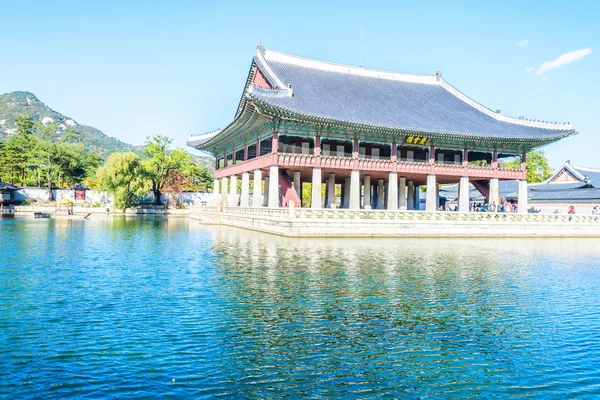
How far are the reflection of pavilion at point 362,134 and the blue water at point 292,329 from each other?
20109 mm

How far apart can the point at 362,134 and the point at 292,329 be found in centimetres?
3318

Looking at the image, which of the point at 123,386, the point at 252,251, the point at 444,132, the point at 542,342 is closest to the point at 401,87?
the point at 444,132

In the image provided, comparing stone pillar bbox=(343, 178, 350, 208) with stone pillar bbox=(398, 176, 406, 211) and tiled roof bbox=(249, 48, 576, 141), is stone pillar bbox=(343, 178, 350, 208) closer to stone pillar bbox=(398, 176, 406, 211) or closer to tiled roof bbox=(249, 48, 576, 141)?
stone pillar bbox=(398, 176, 406, 211)

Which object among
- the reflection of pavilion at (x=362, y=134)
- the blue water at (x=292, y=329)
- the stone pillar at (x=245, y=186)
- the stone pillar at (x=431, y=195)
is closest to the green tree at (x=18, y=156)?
the reflection of pavilion at (x=362, y=134)

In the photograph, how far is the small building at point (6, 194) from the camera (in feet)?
236

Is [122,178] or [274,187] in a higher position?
[122,178]

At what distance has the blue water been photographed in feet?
25.6

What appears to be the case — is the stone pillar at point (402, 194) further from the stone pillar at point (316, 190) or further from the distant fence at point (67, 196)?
the distant fence at point (67, 196)

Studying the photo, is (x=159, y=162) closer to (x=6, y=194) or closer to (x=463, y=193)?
(x=6, y=194)

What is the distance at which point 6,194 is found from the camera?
73938 mm

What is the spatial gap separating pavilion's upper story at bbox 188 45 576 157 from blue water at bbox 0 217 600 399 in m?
20.4

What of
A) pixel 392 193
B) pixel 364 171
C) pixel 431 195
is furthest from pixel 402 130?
pixel 431 195

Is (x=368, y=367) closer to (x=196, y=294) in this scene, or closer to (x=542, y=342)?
(x=542, y=342)

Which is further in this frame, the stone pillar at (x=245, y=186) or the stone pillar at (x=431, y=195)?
the stone pillar at (x=245, y=186)
